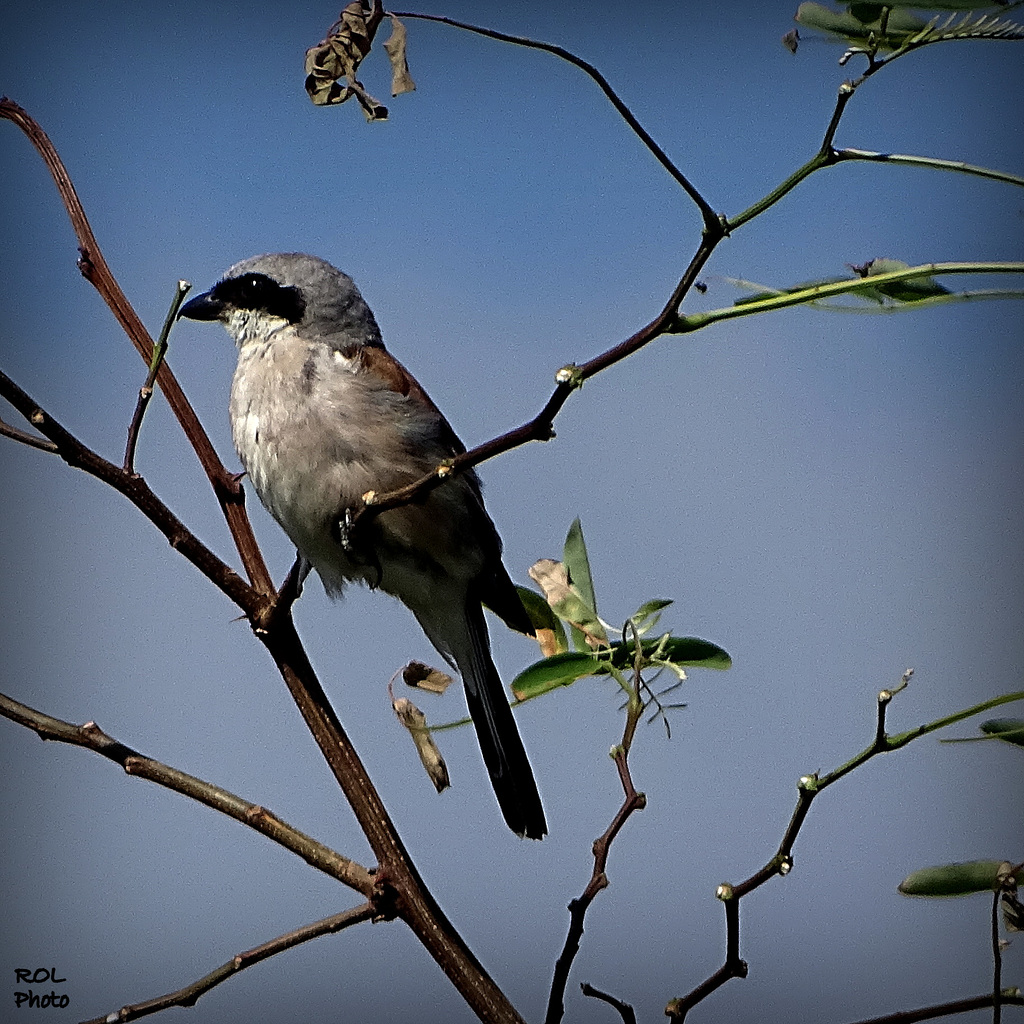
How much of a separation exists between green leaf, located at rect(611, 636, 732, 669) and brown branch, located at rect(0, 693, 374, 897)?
45 centimetres

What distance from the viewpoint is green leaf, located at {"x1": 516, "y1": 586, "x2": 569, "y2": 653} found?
180cm

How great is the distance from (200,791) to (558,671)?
52 centimetres

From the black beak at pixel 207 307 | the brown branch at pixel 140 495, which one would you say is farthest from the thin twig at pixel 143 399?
the black beak at pixel 207 307

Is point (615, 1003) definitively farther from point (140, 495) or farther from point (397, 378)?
point (397, 378)

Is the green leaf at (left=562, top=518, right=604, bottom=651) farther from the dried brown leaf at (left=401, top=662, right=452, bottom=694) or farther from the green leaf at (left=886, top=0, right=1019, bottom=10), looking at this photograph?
the green leaf at (left=886, top=0, right=1019, bottom=10)

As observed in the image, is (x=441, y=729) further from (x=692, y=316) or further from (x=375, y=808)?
(x=692, y=316)

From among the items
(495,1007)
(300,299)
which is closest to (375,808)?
(495,1007)

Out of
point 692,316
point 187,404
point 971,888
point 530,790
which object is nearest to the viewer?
point 692,316

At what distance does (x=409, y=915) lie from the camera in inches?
64.1

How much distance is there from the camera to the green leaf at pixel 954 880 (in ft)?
4.28

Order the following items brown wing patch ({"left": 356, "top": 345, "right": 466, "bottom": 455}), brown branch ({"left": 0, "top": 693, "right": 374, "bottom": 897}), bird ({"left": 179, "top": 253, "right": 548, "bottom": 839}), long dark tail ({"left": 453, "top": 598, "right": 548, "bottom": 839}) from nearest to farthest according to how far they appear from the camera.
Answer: brown branch ({"left": 0, "top": 693, "right": 374, "bottom": 897}), long dark tail ({"left": 453, "top": 598, "right": 548, "bottom": 839}), bird ({"left": 179, "top": 253, "right": 548, "bottom": 839}), brown wing patch ({"left": 356, "top": 345, "right": 466, "bottom": 455})

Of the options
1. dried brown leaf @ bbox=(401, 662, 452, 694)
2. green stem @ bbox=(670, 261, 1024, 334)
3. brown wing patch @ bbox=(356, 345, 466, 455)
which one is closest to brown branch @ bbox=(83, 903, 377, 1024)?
dried brown leaf @ bbox=(401, 662, 452, 694)

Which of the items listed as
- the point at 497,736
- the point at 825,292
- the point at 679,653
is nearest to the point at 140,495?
the point at 679,653

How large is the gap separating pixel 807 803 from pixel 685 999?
27 cm
